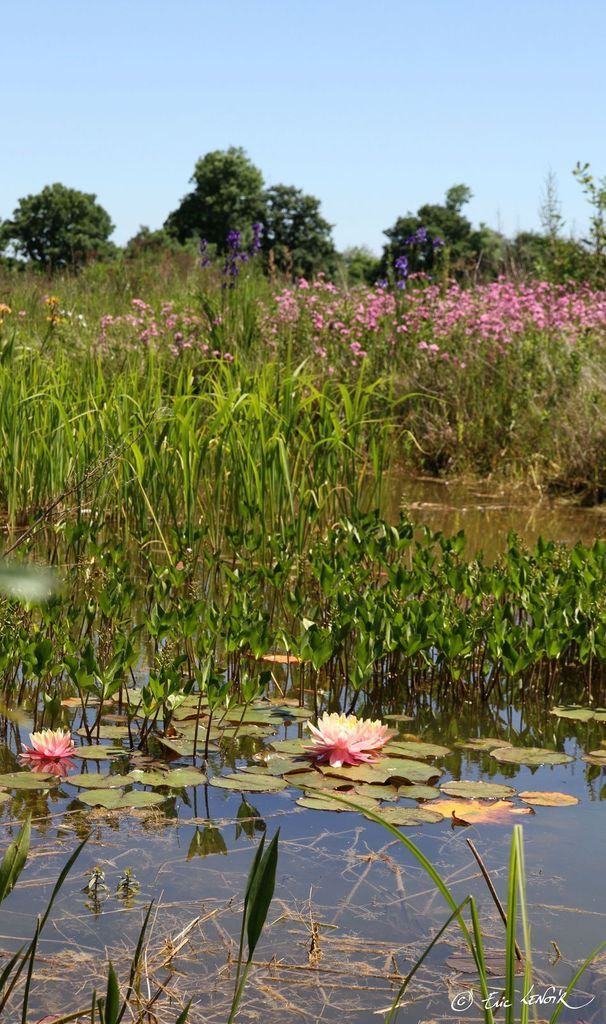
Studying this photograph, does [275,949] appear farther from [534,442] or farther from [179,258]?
[179,258]

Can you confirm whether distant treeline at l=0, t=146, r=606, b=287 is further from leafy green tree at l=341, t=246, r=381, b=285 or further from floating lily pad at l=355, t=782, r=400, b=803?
floating lily pad at l=355, t=782, r=400, b=803

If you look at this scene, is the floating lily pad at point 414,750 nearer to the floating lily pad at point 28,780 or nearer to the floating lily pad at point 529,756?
the floating lily pad at point 529,756

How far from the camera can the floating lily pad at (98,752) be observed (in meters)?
3.06

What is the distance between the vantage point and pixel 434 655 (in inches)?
170

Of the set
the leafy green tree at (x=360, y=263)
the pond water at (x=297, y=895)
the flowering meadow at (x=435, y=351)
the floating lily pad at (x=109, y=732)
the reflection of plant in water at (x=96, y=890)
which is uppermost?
the leafy green tree at (x=360, y=263)

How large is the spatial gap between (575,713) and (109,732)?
151 cm

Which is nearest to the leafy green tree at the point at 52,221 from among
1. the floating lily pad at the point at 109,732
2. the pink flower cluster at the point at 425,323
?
the pink flower cluster at the point at 425,323

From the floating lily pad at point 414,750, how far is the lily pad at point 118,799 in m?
0.72

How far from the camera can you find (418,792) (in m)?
2.89

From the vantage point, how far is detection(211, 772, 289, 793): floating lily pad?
2855 millimetres

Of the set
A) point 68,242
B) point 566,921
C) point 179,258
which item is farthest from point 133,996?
point 68,242

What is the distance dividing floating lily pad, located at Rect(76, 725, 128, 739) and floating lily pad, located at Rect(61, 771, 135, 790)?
1.20ft

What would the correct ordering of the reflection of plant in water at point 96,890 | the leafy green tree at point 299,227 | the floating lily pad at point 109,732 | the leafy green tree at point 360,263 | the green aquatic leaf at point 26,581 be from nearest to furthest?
the green aquatic leaf at point 26,581 → the reflection of plant in water at point 96,890 → the floating lily pad at point 109,732 → the leafy green tree at point 360,263 → the leafy green tree at point 299,227

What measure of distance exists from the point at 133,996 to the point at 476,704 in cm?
214
